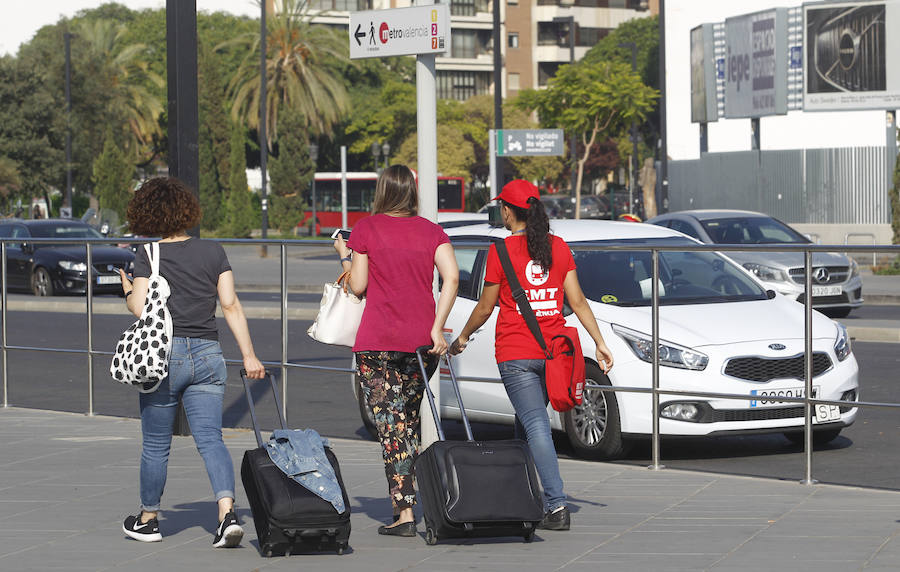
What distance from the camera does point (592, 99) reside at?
153 feet

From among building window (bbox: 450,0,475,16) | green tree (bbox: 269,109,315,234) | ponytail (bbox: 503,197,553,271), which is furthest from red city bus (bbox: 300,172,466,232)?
ponytail (bbox: 503,197,553,271)

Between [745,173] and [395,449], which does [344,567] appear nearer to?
[395,449]

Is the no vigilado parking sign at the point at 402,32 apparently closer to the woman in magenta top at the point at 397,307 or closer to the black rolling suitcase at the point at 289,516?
the woman in magenta top at the point at 397,307

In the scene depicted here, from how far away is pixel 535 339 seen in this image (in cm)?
641

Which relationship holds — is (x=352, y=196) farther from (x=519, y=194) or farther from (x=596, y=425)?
(x=519, y=194)

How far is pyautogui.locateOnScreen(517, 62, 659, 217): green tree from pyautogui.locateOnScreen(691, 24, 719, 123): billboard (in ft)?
15.0

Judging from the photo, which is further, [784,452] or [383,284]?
[784,452]

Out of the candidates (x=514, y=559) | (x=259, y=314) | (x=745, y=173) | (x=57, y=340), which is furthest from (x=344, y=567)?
(x=745, y=173)

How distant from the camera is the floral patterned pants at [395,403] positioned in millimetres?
6422

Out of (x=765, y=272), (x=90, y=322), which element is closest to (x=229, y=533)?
(x=765, y=272)

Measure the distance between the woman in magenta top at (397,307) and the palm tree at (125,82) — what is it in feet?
195

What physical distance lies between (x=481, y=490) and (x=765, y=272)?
127 inches

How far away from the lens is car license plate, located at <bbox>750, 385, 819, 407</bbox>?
8.20 metres

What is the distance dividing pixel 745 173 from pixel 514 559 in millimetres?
42516
